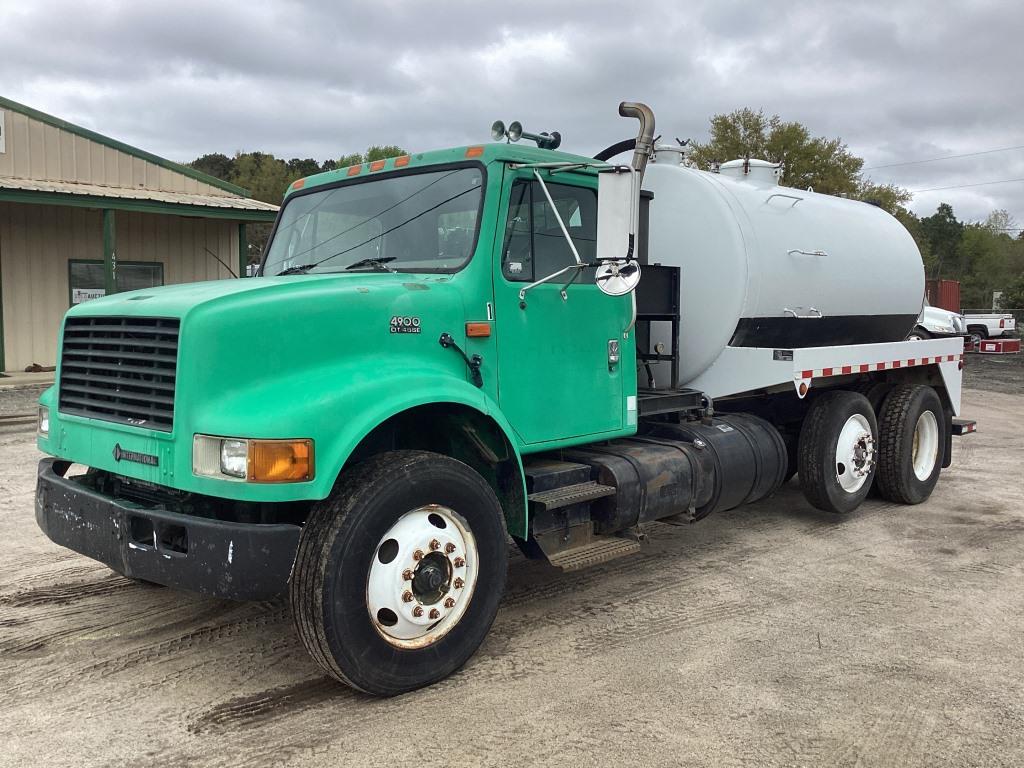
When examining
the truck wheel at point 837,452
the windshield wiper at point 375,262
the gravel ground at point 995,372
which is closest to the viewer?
the windshield wiper at point 375,262

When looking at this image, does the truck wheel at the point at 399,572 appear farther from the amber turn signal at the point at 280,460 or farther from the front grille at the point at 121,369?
the front grille at the point at 121,369

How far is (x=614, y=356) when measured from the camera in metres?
5.06

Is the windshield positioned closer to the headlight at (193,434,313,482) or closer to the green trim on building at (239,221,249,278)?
the headlight at (193,434,313,482)

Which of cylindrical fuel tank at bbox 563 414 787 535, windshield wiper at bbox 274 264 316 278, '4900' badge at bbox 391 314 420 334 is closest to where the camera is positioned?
'4900' badge at bbox 391 314 420 334

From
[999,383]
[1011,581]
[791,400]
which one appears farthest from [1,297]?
[999,383]

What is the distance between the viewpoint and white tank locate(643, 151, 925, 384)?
6.19 meters

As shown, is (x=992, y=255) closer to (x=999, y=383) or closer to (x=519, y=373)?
(x=999, y=383)

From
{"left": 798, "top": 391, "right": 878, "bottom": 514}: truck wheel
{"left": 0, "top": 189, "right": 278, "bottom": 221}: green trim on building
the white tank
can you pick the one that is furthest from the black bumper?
{"left": 0, "top": 189, "right": 278, "bottom": 221}: green trim on building

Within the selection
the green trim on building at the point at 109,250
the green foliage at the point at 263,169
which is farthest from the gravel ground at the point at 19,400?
the green foliage at the point at 263,169

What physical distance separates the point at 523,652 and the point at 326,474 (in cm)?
147

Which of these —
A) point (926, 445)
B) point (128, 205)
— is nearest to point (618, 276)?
point (926, 445)

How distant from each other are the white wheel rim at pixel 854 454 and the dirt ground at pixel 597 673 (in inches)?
37.7

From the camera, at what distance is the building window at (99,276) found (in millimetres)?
17656

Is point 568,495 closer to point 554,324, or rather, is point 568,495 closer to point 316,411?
point 554,324
